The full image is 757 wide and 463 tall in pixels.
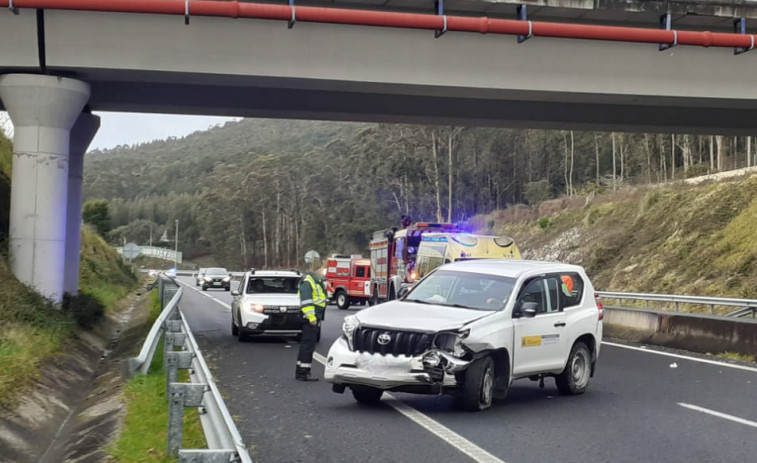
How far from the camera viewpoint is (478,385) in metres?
9.73

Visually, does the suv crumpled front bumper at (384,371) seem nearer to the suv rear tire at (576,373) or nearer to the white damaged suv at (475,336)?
the white damaged suv at (475,336)

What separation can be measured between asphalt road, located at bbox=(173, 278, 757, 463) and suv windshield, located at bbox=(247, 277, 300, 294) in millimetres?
5551

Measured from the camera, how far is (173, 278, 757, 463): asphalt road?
7.97 metres

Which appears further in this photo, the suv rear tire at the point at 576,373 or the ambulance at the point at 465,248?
the ambulance at the point at 465,248

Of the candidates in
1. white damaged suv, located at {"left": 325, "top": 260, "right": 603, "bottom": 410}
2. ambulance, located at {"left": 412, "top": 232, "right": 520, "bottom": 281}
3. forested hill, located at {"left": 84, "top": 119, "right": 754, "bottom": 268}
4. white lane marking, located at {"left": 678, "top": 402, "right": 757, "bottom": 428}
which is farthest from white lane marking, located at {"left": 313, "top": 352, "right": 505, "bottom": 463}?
forested hill, located at {"left": 84, "top": 119, "right": 754, "bottom": 268}

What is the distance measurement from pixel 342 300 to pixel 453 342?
24.5 m

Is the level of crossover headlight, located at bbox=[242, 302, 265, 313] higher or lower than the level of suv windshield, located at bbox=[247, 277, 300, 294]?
lower

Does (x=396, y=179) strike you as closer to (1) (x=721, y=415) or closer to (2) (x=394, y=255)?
(2) (x=394, y=255)

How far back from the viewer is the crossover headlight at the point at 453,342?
952 cm

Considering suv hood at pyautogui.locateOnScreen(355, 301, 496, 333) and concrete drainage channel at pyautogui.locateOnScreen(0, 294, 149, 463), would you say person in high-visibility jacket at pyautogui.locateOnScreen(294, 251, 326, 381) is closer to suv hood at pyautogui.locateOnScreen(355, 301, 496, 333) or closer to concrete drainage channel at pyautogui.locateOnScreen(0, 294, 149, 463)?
suv hood at pyautogui.locateOnScreen(355, 301, 496, 333)

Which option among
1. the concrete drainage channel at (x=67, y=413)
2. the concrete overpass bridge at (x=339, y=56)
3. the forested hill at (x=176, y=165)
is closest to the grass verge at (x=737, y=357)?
the concrete overpass bridge at (x=339, y=56)

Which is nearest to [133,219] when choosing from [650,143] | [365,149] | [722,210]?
[365,149]

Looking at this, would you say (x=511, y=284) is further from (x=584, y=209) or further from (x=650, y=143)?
(x=650, y=143)

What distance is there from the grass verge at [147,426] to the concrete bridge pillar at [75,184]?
10.9m
